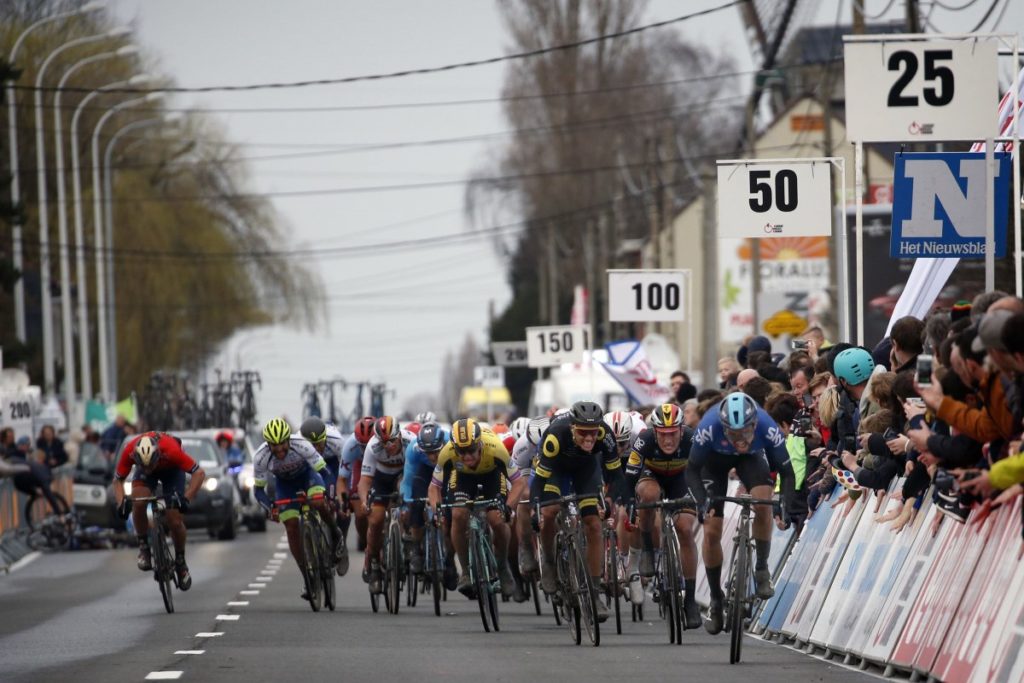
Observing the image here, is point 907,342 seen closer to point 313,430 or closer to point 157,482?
point 313,430

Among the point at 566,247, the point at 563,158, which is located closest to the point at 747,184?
the point at 563,158

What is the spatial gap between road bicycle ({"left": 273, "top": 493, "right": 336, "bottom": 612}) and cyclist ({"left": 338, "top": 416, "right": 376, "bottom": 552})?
0.90m

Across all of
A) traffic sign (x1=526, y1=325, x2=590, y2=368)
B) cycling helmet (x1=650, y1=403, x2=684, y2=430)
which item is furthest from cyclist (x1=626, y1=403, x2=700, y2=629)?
traffic sign (x1=526, y1=325, x2=590, y2=368)

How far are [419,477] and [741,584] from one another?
5.85 metres

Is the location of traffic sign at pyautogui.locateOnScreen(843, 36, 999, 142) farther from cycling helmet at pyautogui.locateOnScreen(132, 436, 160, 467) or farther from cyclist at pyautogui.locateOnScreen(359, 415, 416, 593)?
cycling helmet at pyautogui.locateOnScreen(132, 436, 160, 467)

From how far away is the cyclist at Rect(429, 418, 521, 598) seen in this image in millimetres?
17156

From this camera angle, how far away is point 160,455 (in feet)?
64.5

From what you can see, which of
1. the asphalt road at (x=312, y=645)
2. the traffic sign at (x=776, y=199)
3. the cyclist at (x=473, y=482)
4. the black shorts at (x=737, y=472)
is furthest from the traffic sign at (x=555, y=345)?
the black shorts at (x=737, y=472)

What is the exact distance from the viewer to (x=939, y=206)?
16.1 metres

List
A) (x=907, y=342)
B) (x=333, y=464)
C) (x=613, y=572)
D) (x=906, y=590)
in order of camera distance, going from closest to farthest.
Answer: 1. (x=906, y=590)
2. (x=907, y=342)
3. (x=613, y=572)
4. (x=333, y=464)

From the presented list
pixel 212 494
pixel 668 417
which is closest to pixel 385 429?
pixel 668 417

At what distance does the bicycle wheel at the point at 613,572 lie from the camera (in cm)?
1603

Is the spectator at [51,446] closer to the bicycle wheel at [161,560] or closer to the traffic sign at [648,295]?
the traffic sign at [648,295]

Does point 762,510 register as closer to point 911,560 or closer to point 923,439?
point 911,560
